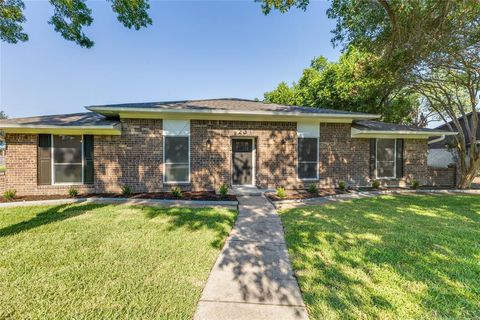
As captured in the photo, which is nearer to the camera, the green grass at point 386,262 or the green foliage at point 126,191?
the green grass at point 386,262

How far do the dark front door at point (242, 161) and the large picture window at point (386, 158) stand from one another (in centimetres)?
622

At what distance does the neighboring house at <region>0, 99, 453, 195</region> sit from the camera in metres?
8.32

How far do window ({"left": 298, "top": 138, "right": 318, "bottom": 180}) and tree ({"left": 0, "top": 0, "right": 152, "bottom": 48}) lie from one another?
8.68 meters

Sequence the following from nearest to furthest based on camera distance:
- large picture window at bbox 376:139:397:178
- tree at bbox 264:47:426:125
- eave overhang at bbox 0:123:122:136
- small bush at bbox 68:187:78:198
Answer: eave overhang at bbox 0:123:122:136
small bush at bbox 68:187:78:198
large picture window at bbox 376:139:397:178
tree at bbox 264:47:426:125

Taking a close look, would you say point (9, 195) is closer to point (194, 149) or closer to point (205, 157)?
point (194, 149)

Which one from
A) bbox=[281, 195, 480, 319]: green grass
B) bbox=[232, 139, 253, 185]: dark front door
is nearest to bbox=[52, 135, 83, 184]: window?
bbox=[232, 139, 253, 185]: dark front door

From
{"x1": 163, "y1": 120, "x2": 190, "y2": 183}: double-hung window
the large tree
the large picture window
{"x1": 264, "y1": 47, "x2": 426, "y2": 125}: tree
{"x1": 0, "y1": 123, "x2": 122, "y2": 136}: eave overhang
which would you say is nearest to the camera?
the large tree

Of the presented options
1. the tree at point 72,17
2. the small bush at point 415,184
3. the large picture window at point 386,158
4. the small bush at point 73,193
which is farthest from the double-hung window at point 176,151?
the small bush at point 415,184

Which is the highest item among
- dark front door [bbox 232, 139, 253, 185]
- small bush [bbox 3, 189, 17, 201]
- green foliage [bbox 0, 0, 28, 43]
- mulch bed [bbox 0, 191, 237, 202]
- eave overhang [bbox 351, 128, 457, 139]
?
green foliage [bbox 0, 0, 28, 43]

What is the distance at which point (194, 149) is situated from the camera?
9.16m

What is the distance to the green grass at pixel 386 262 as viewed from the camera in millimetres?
2504

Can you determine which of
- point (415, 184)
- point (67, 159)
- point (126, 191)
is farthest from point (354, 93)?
point (67, 159)

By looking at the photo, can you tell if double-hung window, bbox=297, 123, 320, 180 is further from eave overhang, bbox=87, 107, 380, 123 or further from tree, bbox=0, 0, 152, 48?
tree, bbox=0, 0, 152, 48

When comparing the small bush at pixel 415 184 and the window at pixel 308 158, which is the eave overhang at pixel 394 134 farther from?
the small bush at pixel 415 184
